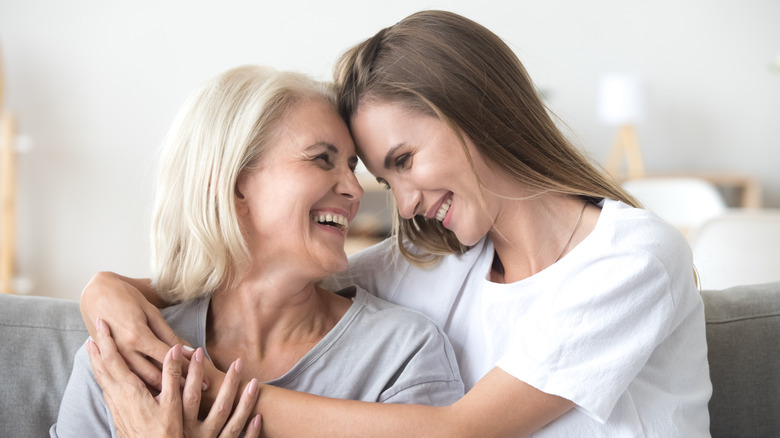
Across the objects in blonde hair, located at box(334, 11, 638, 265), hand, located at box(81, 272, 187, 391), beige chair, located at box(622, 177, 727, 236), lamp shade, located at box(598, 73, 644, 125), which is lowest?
beige chair, located at box(622, 177, 727, 236)

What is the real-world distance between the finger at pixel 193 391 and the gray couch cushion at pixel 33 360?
0.43 meters

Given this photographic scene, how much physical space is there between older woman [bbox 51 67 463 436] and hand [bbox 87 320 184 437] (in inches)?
4.3

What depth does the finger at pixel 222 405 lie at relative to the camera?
1216mm

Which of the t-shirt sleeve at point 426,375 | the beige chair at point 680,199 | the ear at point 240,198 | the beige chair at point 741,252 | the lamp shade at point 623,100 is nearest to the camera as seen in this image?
the t-shirt sleeve at point 426,375

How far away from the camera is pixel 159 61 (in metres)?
4.98

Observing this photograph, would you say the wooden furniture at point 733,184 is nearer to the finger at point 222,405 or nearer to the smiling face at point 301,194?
the smiling face at point 301,194

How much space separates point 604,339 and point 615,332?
2 cm

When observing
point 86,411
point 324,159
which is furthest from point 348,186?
point 86,411

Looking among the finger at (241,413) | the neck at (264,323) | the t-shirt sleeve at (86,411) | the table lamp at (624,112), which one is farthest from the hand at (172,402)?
the table lamp at (624,112)

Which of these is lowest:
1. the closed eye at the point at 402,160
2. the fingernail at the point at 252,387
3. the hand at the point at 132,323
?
the fingernail at the point at 252,387

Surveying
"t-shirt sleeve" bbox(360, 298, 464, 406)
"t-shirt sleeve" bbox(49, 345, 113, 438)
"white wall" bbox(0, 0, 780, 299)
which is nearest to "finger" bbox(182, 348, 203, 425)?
"t-shirt sleeve" bbox(49, 345, 113, 438)

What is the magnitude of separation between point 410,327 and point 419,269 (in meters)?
0.24

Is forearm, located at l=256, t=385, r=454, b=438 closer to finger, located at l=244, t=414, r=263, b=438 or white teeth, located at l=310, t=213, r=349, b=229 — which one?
finger, located at l=244, t=414, r=263, b=438

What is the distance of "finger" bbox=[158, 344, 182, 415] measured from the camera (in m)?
1.20
